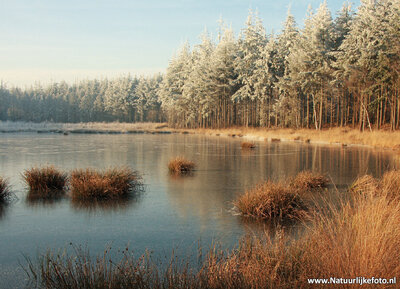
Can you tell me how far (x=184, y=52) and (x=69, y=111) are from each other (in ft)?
203

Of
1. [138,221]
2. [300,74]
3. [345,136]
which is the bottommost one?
[138,221]

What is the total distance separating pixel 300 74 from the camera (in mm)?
46500

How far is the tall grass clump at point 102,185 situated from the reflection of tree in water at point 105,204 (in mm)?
332

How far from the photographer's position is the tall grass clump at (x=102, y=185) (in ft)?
36.6

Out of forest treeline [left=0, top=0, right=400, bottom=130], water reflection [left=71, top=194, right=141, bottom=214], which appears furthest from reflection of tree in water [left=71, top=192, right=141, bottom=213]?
forest treeline [left=0, top=0, right=400, bottom=130]

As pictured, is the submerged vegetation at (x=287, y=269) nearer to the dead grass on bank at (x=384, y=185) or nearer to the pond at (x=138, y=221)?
the pond at (x=138, y=221)

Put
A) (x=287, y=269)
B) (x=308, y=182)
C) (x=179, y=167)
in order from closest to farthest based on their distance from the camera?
(x=287, y=269) < (x=308, y=182) < (x=179, y=167)

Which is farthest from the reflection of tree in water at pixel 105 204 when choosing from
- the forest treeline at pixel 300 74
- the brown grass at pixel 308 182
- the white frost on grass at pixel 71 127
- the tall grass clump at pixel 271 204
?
the white frost on grass at pixel 71 127

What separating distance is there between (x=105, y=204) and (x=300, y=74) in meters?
40.7

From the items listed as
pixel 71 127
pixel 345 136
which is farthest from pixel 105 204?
pixel 71 127

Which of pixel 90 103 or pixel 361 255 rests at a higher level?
pixel 90 103

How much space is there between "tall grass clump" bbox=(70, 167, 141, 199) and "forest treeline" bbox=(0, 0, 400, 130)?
3233 cm

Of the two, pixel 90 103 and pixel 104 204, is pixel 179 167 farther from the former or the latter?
pixel 90 103

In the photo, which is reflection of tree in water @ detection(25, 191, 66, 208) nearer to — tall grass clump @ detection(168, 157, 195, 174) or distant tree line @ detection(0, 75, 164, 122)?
tall grass clump @ detection(168, 157, 195, 174)
